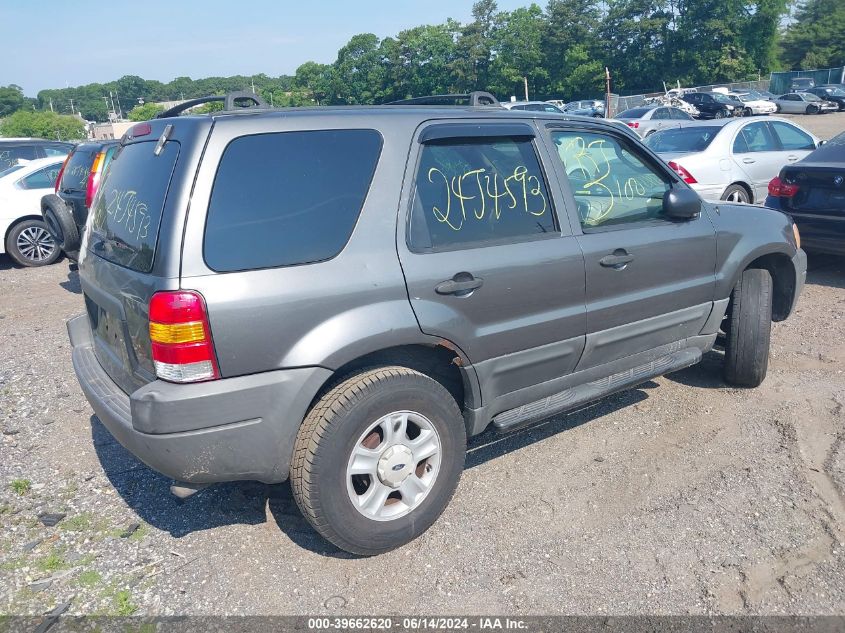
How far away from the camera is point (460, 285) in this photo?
304 centimetres

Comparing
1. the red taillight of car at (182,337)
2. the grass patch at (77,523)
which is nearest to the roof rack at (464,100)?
the red taillight of car at (182,337)

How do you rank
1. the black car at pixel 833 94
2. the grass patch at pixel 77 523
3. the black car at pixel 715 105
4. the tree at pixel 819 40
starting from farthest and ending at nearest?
the tree at pixel 819 40 → the black car at pixel 833 94 → the black car at pixel 715 105 → the grass patch at pixel 77 523

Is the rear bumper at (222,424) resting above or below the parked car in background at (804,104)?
below

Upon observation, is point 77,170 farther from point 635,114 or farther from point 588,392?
point 635,114

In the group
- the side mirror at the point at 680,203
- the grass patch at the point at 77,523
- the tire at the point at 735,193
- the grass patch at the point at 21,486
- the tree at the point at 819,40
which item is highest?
the tree at the point at 819,40

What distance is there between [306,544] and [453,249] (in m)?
1.53

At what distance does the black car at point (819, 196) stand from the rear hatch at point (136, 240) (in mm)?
6481

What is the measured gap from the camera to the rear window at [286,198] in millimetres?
2607

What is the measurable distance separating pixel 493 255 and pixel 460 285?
0.26 metres

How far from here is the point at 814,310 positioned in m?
6.30

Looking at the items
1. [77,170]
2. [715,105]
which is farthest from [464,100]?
[715,105]

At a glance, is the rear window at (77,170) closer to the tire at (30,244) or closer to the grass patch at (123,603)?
the tire at (30,244)

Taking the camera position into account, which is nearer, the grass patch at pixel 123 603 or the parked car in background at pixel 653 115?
the grass patch at pixel 123 603

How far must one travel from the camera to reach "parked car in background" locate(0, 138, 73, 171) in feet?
36.7
